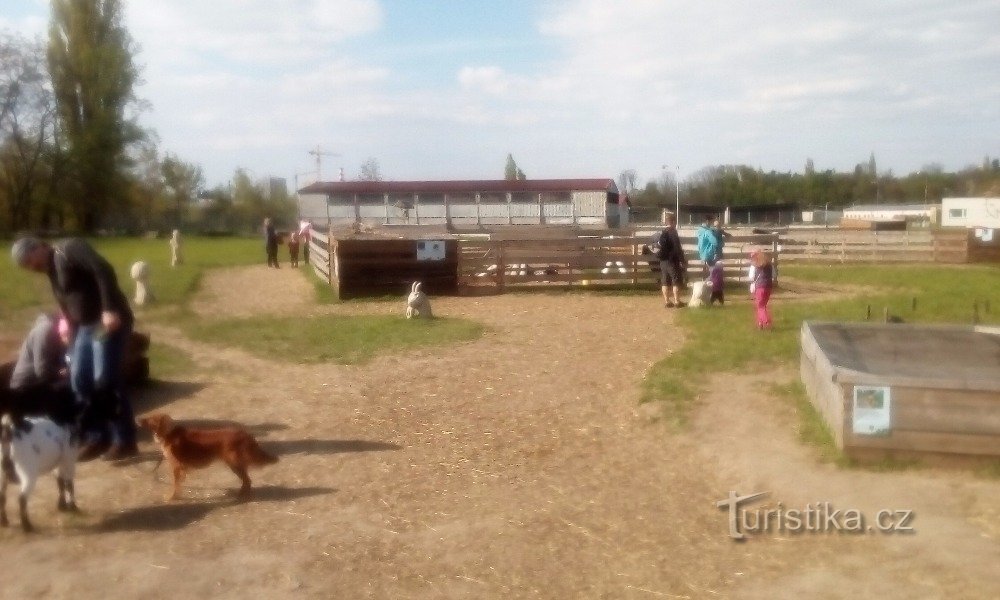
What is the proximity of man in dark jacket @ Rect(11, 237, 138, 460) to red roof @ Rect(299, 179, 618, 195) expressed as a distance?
46.5 m

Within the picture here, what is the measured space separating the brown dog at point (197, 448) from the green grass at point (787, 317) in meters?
3.96

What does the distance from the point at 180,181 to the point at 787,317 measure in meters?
66.1

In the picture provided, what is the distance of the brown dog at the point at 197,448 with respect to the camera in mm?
5883

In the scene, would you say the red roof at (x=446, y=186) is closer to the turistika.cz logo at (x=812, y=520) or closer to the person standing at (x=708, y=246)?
the person standing at (x=708, y=246)

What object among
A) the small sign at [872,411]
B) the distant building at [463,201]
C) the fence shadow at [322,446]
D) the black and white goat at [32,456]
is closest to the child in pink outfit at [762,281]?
the small sign at [872,411]

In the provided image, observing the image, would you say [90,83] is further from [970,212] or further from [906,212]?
[906,212]

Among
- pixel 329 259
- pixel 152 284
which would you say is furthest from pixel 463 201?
pixel 329 259

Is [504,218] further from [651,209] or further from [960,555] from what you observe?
[960,555]

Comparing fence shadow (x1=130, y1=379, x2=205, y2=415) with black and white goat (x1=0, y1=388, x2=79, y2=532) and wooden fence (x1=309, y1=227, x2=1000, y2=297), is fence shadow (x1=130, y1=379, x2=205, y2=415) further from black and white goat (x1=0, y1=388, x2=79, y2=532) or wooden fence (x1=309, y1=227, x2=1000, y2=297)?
wooden fence (x1=309, y1=227, x2=1000, y2=297)

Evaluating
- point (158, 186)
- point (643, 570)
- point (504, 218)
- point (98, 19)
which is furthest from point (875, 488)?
point (158, 186)

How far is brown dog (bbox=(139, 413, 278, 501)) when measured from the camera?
588 centimetres

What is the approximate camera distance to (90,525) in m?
5.46

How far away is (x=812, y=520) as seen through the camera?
224 inches

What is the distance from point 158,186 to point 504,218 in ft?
100
